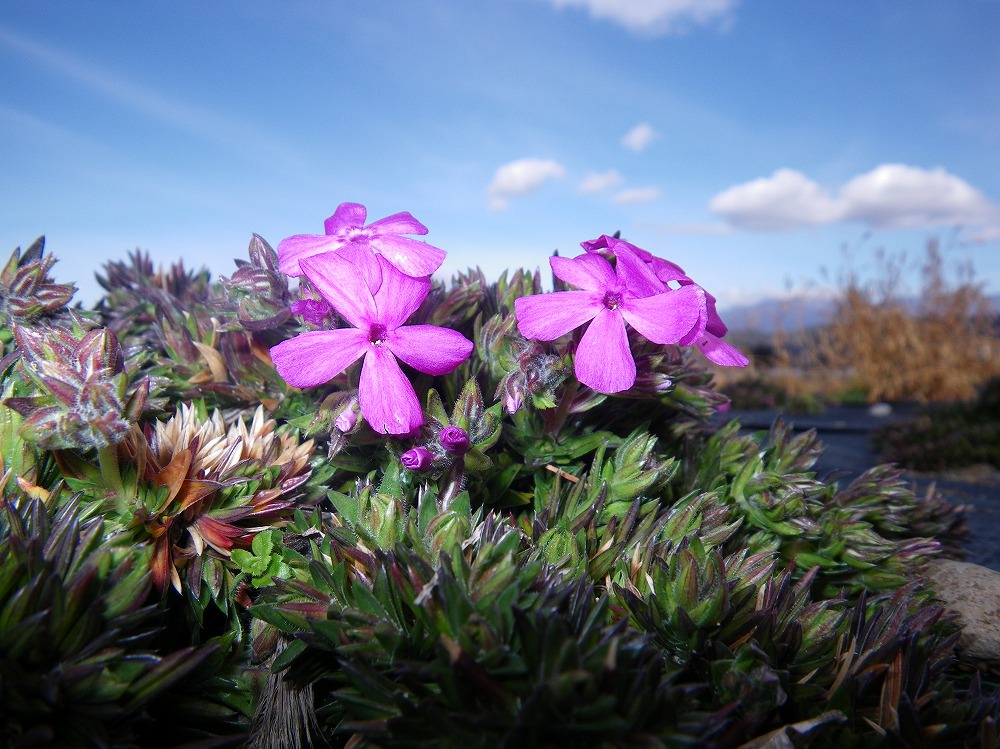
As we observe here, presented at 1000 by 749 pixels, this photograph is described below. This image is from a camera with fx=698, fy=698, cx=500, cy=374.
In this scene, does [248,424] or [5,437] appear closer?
[5,437]

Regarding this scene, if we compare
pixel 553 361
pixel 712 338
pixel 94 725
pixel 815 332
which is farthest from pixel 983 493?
pixel 815 332

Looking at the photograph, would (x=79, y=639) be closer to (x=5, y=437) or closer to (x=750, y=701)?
(x=5, y=437)

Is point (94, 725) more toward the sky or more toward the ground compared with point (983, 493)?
more toward the sky

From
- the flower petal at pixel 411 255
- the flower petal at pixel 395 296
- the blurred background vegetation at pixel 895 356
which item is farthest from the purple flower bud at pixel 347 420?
the blurred background vegetation at pixel 895 356

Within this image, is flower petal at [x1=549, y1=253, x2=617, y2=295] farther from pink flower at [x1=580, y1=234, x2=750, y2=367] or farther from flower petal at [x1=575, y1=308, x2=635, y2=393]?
flower petal at [x1=575, y1=308, x2=635, y2=393]

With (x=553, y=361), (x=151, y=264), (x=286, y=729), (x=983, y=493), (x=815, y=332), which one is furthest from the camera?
(x=815, y=332)

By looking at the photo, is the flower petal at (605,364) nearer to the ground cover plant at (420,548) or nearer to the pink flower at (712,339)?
the ground cover plant at (420,548)

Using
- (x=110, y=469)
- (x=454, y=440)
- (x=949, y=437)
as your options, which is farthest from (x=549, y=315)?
(x=949, y=437)

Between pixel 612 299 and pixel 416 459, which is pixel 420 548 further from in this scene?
pixel 612 299
